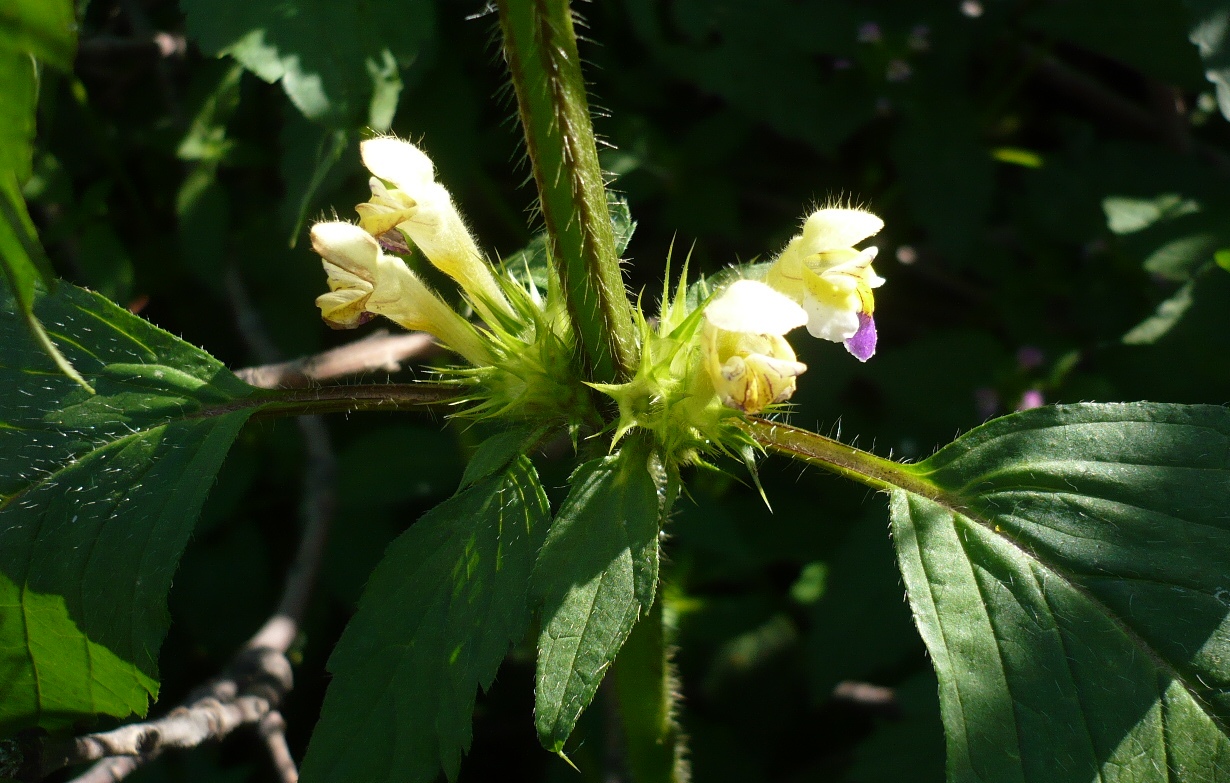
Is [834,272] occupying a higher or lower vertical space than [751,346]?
higher

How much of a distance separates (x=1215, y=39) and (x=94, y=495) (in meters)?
1.80

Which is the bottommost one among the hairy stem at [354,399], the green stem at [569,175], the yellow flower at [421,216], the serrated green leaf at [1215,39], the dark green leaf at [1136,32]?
the hairy stem at [354,399]

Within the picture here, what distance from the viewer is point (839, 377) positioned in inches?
92.7

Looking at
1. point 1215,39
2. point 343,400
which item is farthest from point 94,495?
point 1215,39

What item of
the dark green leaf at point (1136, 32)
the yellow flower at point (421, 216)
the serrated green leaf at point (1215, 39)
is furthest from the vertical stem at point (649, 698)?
the dark green leaf at point (1136, 32)

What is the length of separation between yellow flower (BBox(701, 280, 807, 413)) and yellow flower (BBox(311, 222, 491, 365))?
0.34m

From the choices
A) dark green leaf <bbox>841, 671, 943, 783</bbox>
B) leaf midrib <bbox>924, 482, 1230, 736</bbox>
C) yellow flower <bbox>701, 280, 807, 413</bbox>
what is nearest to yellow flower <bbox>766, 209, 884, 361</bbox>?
yellow flower <bbox>701, 280, 807, 413</bbox>

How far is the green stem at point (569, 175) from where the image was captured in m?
0.94

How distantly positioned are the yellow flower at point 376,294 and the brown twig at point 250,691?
1.92 feet

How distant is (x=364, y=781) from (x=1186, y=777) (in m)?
0.88

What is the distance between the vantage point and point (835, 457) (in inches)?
47.3

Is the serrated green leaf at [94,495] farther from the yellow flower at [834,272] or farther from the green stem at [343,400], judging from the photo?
the yellow flower at [834,272]

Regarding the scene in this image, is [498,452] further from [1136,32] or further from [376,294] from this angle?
[1136,32]

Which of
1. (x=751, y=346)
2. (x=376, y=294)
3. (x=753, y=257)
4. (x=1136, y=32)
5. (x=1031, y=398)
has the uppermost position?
(x=1136, y=32)
